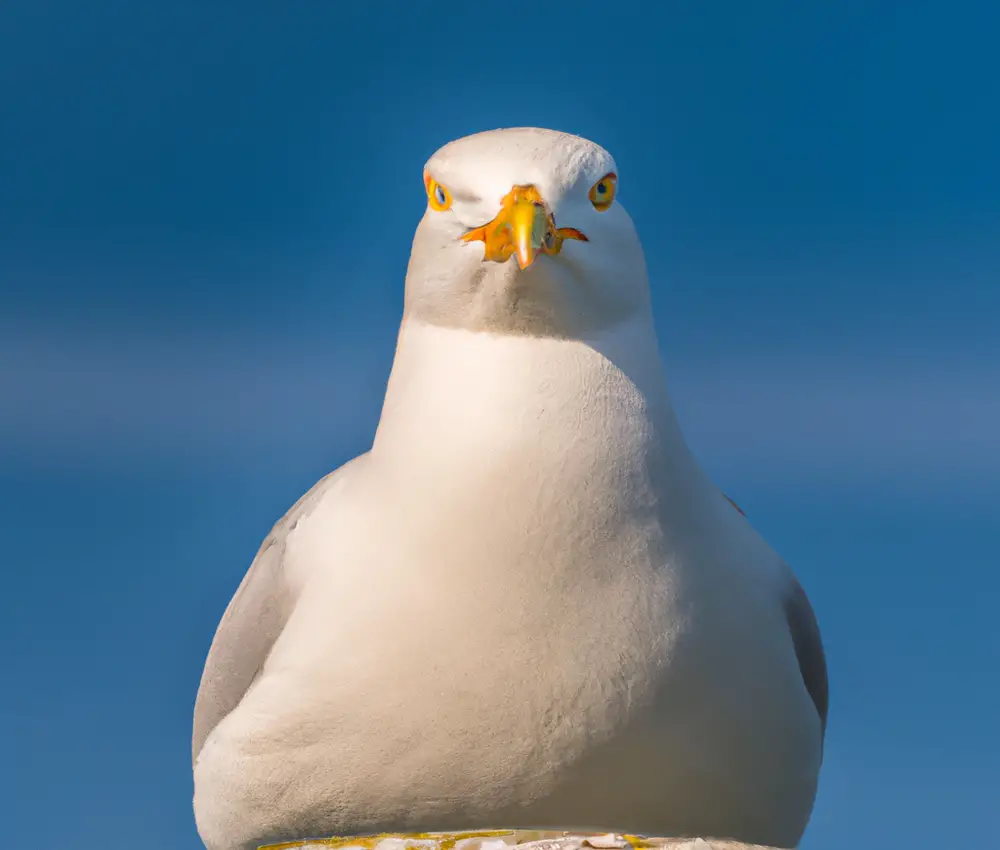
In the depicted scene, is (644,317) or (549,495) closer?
(549,495)

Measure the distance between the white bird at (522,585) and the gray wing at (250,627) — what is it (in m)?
0.28

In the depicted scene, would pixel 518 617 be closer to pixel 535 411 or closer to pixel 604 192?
pixel 535 411

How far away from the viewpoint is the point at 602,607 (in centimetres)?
542

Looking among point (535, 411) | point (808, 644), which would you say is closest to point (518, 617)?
point (535, 411)

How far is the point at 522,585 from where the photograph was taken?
17.6ft

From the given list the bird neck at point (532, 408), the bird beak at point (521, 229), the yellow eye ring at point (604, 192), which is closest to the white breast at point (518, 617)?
the bird neck at point (532, 408)

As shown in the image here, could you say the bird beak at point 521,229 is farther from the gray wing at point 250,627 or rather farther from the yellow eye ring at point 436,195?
the gray wing at point 250,627

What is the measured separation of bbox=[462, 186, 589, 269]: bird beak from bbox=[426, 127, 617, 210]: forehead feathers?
8cm

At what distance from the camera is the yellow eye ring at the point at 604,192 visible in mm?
5734

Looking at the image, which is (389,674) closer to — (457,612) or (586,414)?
(457,612)

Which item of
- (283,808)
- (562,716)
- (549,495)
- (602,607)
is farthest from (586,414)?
(283,808)

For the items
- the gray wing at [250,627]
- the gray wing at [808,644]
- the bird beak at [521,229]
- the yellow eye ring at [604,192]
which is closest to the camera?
the bird beak at [521,229]

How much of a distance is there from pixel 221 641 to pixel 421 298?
1938 mm

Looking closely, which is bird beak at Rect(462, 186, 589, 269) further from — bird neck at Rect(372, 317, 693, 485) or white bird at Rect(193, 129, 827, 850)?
bird neck at Rect(372, 317, 693, 485)
